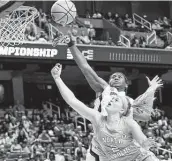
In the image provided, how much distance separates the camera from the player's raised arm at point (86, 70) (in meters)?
6.21

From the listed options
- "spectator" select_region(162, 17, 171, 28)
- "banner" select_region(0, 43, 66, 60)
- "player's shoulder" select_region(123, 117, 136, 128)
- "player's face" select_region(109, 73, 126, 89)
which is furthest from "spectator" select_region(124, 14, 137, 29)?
"player's shoulder" select_region(123, 117, 136, 128)

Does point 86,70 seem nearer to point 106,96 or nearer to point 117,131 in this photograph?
point 106,96

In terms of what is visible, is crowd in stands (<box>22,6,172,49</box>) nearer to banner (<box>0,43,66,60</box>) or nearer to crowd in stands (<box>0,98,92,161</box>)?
banner (<box>0,43,66,60</box>)

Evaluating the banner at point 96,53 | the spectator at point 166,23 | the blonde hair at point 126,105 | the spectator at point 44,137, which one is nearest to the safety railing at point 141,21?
the spectator at point 166,23

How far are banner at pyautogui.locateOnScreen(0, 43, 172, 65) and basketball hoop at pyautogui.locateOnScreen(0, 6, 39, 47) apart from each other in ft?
32.5

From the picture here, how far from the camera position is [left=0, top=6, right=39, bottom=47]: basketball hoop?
7.57 metres

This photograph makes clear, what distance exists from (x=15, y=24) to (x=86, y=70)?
74.3 inches

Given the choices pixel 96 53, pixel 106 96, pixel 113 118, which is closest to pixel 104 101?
pixel 106 96

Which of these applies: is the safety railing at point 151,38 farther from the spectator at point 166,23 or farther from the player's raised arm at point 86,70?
the player's raised arm at point 86,70

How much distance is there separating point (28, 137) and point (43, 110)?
386 cm

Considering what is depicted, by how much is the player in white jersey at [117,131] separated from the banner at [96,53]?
12952 mm

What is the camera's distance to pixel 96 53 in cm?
1944

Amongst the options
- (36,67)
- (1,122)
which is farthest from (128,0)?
(1,122)

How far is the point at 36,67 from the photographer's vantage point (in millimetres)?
21516
